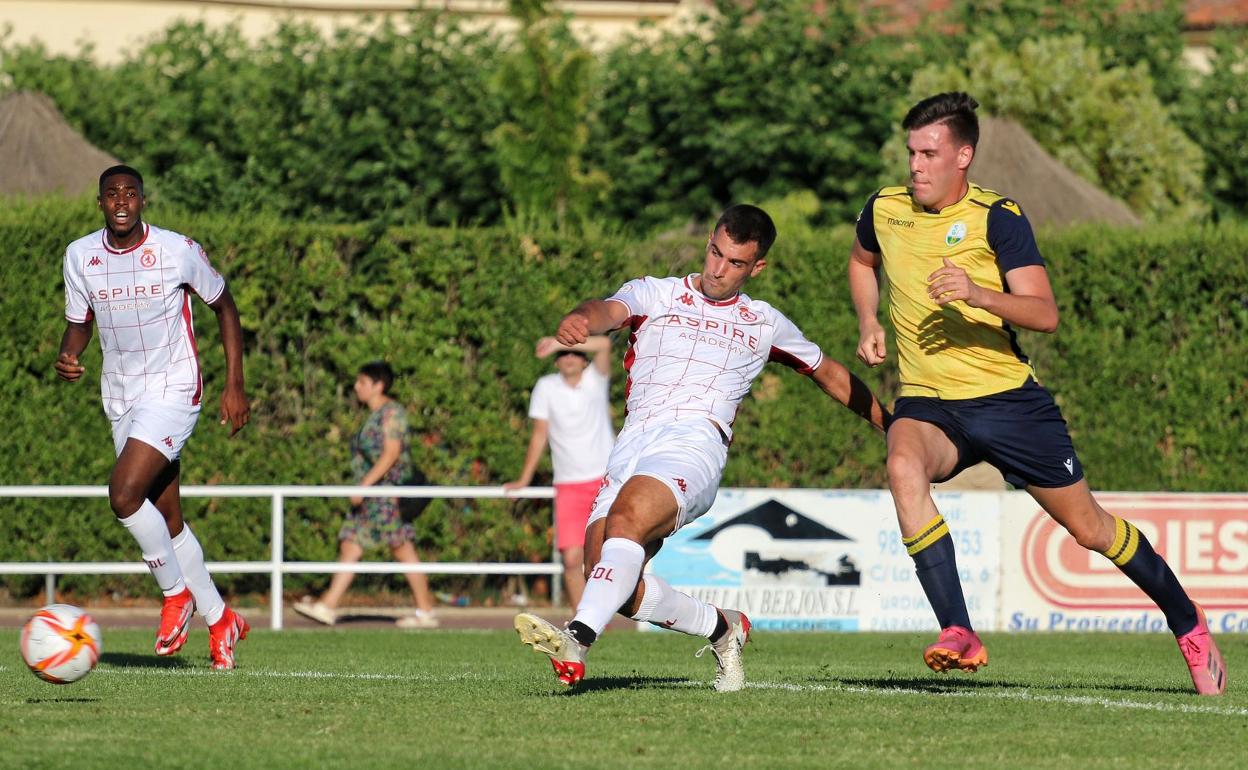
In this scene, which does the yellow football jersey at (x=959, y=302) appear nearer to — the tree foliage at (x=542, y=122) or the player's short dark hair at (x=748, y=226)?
the player's short dark hair at (x=748, y=226)

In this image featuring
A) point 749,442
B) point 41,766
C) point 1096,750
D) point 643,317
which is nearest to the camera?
point 41,766

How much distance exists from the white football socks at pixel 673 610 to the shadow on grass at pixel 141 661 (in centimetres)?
291

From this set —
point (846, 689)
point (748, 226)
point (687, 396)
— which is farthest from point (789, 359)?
point (846, 689)

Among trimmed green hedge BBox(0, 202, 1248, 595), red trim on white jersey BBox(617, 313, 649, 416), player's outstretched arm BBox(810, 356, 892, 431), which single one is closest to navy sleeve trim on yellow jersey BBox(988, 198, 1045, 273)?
player's outstretched arm BBox(810, 356, 892, 431)

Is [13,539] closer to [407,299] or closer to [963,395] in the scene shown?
[407,299]

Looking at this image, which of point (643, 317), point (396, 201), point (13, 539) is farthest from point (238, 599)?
point (643, 317)

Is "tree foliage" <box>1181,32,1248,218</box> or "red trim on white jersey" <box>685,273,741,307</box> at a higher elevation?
"tree foliage" <box>1181,32,1248,218</box>

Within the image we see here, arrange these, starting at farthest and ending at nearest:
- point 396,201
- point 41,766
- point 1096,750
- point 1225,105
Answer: point 1225,105
point 396,201
point 1096,750
point 41,766

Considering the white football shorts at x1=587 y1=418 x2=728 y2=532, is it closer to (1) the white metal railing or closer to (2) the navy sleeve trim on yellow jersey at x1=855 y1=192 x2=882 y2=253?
(2) the navy sleeve trim on yellow jersey at x1=855 y1=192 x2=882 y2=253

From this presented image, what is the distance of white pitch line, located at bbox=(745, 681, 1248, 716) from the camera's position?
7082 mm

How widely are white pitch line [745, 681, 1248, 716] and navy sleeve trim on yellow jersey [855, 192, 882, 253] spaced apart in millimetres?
1808

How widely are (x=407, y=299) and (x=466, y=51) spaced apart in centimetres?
1029

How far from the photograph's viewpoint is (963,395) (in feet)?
24.7

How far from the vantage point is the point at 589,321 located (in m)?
6.82
